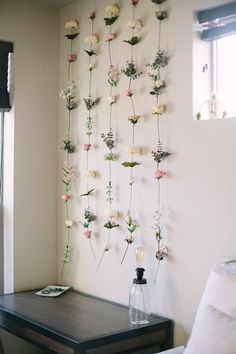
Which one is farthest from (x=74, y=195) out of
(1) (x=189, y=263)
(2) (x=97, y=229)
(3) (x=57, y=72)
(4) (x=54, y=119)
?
(1) (x=189, y=263)

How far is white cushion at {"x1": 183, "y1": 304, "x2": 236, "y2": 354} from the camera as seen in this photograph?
2.14 meters

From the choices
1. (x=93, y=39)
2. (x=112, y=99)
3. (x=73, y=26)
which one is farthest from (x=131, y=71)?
(x=73, y=26)

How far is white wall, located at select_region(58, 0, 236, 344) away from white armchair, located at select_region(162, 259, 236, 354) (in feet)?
0.74

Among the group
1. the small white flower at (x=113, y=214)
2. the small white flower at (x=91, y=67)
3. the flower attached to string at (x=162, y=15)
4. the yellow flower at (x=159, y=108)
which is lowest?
the small white flower at (x=113, y=214)

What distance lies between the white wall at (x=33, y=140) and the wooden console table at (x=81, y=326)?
1.28 feet

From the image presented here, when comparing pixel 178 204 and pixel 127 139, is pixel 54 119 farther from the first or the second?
pixel 178 204

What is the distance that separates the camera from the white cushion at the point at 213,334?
7.02ft

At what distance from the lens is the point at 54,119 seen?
Answer: 3.67m

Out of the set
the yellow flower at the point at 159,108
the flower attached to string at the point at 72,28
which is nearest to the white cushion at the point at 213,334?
the yellow flower at the point at 159,108

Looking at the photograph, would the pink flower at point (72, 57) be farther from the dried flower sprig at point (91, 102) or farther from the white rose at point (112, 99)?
the white rose at point (112, 99)

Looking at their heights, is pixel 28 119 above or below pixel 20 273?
above

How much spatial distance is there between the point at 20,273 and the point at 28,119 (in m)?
1.03

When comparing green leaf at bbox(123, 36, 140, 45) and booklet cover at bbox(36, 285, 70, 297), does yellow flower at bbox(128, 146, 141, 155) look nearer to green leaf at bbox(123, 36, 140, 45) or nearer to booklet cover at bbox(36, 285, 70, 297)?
green leaf at bbox(123, 36, 140, 45)

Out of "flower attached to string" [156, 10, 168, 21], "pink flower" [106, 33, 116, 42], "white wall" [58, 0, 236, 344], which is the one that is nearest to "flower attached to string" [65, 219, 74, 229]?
"white wall" [58, 0, 236, 344]
